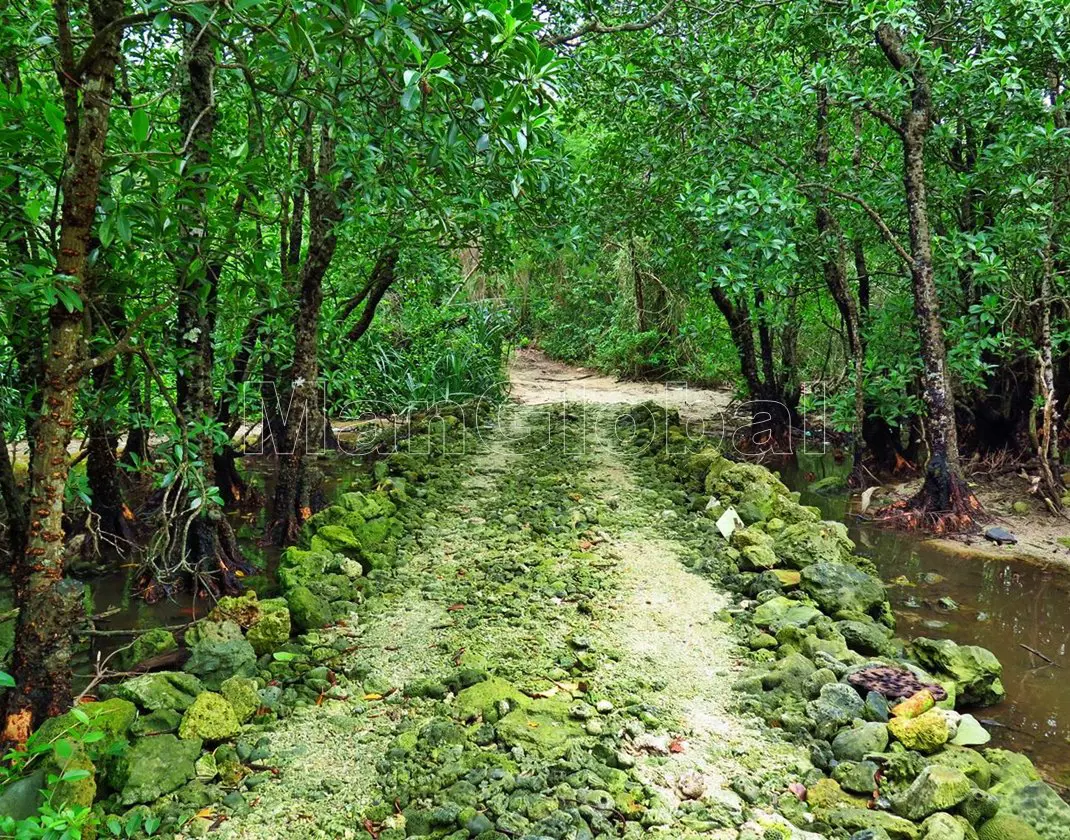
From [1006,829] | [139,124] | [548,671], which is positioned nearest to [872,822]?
[1006,829]

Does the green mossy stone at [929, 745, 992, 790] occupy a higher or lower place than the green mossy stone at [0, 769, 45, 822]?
higher

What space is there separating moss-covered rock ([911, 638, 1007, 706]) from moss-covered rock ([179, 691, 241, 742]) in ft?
11.0

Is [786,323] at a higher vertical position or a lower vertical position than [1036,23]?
lower

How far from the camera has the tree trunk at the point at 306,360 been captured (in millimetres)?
5199

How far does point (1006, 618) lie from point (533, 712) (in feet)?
11.7

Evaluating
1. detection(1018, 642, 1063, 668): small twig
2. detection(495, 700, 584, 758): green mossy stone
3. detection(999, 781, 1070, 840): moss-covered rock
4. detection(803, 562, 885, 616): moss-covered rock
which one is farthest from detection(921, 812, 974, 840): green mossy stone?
detection(1018, 642, 1063, 668): small twig

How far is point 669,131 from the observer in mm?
7188

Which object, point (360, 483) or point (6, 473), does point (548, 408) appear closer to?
point (360, 483)

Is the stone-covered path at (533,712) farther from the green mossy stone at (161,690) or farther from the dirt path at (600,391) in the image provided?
the dirt path at (600,391)

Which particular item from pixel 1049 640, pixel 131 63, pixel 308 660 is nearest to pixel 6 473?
pixel 308 660

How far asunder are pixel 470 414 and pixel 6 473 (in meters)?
7.15

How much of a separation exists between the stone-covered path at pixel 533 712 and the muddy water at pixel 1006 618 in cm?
134

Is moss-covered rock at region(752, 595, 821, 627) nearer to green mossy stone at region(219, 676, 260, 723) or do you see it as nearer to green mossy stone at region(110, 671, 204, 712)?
green mossy stone at region(219, 676, 260, 723)

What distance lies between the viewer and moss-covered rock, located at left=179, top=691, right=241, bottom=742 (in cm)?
278
